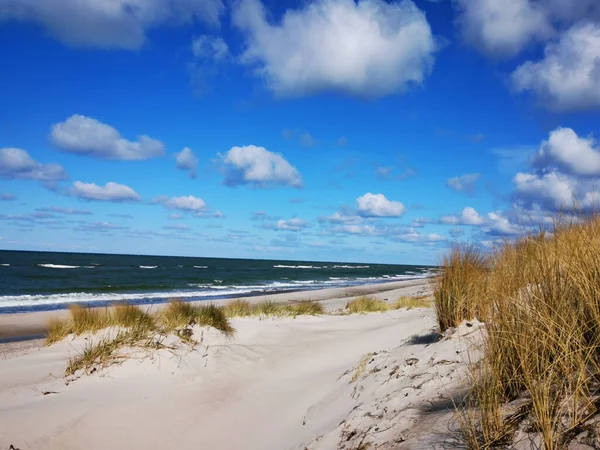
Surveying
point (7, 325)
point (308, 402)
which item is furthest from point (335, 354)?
point (7, 325)

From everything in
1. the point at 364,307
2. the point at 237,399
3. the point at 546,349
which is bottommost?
the point at 237,399

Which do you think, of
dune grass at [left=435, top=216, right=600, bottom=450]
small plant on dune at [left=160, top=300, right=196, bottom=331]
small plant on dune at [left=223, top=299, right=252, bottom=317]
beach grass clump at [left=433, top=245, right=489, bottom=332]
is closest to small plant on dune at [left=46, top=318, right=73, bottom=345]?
small plant on dune at [left=160, top=300, right=196, bottom=331]

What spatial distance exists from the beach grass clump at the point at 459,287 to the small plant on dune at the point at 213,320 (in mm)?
4192

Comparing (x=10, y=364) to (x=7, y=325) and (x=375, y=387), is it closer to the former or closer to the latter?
(x=375, y=387)

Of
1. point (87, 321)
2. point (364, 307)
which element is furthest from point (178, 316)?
point (364, 307)

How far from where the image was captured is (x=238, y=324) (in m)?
9.62

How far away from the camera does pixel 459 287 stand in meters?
5.95

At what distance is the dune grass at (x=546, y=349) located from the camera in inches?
89.6

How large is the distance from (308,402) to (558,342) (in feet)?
10.4

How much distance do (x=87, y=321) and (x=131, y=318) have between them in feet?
3.47

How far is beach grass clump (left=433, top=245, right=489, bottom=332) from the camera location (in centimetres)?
570

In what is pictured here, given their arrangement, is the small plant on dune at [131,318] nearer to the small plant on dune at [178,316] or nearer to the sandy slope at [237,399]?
the small plant on dune at [178,316]

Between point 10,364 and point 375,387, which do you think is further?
point 10,364

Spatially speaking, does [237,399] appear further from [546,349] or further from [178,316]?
[546,349]
